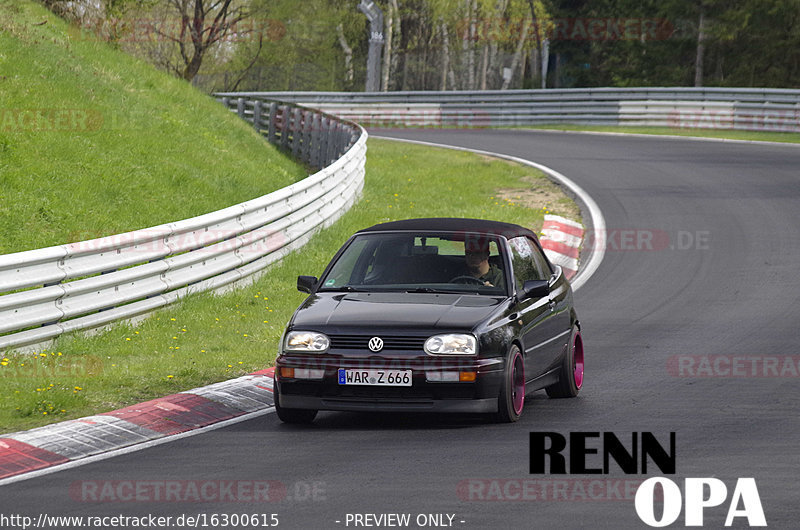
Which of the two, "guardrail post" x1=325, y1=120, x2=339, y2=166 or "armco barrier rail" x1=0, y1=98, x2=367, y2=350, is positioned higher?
"guardrail post" x1=325, y1=120, x2=339, y2=166

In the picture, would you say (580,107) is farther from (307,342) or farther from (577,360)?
(307,342)

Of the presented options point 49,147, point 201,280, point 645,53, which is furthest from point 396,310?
point 645,53

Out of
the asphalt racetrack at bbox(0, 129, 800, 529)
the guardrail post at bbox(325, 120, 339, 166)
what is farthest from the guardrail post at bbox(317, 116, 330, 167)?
the asphalt racetrack at bbox(0, 129, 800, 529)

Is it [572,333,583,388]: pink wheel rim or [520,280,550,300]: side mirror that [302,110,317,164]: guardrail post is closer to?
[572,333,583,388]: pink wheel rim

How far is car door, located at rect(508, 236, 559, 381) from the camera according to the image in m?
9.58

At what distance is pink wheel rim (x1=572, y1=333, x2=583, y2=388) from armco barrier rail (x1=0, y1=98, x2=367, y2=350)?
15.6ft

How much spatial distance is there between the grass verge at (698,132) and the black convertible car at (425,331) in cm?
2510

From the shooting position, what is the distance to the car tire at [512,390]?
8.88 m

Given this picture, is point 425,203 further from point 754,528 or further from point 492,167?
point 754,528

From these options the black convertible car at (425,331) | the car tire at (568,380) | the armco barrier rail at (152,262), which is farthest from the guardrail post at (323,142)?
the car tire at (568,380)

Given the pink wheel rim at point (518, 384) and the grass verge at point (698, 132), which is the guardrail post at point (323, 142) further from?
the pink wheel rim at point (518, 384)

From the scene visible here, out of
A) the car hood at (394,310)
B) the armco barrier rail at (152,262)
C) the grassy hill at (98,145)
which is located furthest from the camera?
the grassy hill at (98,145)

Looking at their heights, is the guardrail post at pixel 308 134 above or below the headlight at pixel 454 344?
above

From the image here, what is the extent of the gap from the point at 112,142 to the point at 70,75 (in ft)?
8.95
